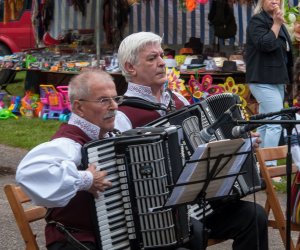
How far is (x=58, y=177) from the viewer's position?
321 cm

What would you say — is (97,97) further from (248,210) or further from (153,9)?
(153,9)

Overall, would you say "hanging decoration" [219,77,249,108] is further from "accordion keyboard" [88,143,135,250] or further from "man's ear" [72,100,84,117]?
"accordion keyboard" [88,143,135,250]

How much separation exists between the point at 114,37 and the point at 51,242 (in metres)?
9.18

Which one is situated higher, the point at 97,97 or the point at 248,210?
the point at 97,97

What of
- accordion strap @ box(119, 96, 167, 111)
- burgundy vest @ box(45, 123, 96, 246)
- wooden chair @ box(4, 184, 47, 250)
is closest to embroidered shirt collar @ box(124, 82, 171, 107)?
accordion strap @ box(119, 96, 167, 111)

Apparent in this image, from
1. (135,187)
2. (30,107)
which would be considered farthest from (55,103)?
(135,187)

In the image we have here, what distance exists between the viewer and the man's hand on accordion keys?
3.20 metres

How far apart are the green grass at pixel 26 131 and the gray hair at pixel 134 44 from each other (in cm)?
483

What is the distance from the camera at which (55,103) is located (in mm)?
10570

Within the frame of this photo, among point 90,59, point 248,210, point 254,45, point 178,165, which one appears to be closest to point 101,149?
point 178,165

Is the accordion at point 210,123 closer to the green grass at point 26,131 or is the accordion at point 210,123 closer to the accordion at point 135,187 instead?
the accordion at point 135,187

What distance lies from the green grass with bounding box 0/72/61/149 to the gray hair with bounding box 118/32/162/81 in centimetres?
483

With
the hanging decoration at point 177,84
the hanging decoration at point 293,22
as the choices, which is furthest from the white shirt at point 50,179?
the hanging decoration at point 177,84

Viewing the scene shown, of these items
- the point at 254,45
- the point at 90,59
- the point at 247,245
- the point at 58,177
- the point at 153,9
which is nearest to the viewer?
the point at 58,177
